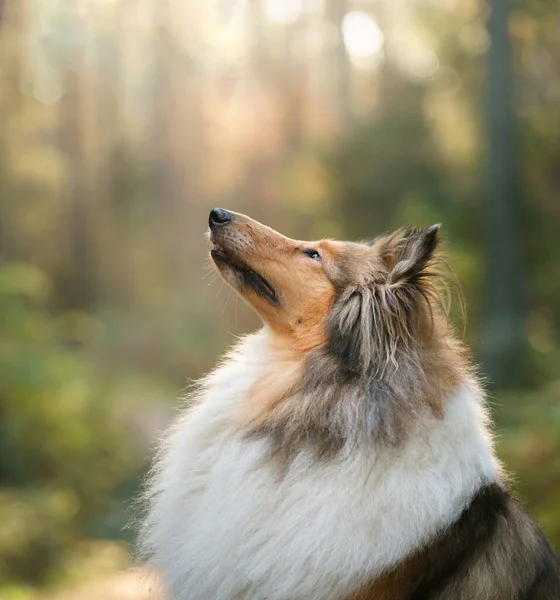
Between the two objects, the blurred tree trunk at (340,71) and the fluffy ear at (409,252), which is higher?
the blurred tree trunk at (340,71)

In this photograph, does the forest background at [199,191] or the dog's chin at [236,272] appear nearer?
the dog's chin at [236,272]

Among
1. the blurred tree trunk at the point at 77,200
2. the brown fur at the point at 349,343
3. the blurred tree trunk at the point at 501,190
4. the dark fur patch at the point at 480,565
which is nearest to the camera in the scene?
the dark fur patch at the point at 480,565

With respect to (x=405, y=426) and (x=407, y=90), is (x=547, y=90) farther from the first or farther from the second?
(x=405, y=426)

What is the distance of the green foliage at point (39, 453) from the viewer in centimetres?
591

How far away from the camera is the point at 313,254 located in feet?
11.2

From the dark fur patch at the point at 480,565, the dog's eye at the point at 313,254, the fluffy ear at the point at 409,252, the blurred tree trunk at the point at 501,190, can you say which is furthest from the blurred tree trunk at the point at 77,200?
the dark fur patch at the point at 480,565

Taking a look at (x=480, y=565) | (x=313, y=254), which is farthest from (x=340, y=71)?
(x=480, y=565)

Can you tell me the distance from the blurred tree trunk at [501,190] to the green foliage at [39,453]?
4938 millimetres

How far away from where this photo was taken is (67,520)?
21.1 ft

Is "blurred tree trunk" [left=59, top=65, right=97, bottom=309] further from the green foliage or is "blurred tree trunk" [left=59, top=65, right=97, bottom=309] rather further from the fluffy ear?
the fluffy ear

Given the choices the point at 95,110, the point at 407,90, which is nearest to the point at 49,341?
the point at 407,90

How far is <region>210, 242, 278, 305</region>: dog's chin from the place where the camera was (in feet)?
11.0

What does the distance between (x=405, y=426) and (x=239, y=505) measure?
715 mm

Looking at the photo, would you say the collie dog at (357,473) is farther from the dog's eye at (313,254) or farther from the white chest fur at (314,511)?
the dog's eye at (313,254)
